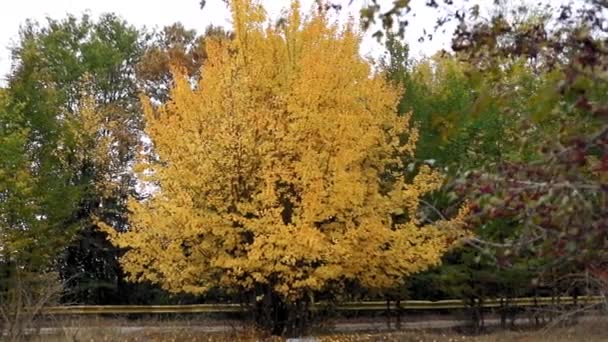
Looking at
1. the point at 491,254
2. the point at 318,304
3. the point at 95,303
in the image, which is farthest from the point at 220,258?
the point at 95,303

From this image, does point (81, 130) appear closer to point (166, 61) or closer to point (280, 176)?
point (166, 61)

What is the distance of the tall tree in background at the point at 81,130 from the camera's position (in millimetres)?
23797

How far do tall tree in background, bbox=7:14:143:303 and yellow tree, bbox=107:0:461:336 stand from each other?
287 inches

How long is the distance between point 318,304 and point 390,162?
374 centimetres

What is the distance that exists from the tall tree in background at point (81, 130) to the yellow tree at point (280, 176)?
7287 millimetres

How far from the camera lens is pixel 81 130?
93.9 feet

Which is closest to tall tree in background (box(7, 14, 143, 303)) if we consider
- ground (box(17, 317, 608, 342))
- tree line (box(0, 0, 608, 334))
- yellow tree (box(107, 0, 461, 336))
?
tree line (box(0, 0, 608, 334))

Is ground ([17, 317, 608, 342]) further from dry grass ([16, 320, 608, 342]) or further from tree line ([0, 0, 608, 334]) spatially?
tree line ([0, 0, 608, 334])

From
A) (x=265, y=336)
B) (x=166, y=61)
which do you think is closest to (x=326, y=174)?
(x=265, y=336)

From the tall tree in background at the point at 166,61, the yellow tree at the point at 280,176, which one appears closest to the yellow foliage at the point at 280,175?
the yellow tree at the point at 280,176

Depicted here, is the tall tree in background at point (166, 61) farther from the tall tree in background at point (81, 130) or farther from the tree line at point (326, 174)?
the tree line at point (326, 174)

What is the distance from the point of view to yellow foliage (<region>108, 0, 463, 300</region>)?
14508 millimetres

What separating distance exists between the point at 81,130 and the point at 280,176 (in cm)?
1553

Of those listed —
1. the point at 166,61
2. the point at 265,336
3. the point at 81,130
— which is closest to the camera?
the point at 265,336
